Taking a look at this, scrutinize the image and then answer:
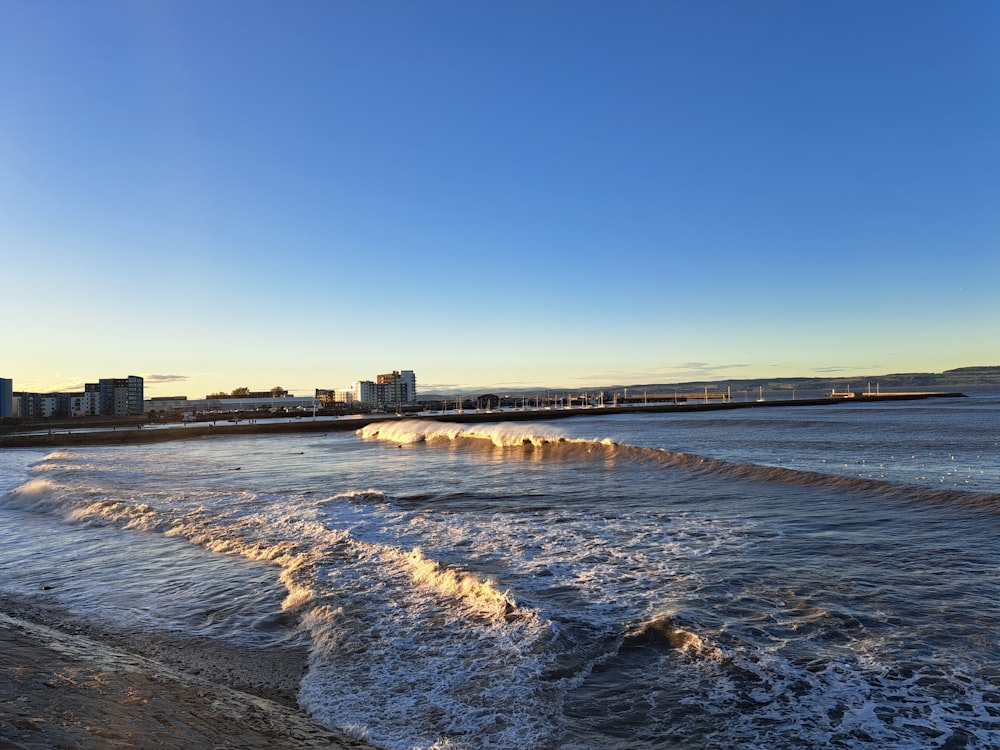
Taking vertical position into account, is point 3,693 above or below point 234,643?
above

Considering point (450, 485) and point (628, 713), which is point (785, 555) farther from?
point (450, 485)

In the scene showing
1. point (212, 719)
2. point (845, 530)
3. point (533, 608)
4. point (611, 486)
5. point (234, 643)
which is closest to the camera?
point (212, 719)

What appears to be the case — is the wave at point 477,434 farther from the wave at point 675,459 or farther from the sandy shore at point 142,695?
the sandy shore at point 142,695

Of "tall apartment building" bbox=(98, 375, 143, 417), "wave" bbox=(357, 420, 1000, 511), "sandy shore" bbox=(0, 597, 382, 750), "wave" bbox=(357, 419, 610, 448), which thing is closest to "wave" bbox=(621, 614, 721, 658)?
"sandy shore" bbox=(0, 597, 382, 750)

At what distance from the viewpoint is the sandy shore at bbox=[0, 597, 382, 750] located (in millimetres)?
3865

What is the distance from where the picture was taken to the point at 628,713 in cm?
466

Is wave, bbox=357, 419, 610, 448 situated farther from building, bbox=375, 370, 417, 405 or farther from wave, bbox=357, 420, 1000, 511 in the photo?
building, bbox=375, 370, 417, 405

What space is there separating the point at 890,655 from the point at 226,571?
871cm

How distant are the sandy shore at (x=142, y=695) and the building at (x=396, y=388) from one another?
550ft

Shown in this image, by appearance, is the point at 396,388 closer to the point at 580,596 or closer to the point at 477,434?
the point at 477,434

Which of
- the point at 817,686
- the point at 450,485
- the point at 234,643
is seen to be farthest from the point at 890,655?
the point at 450,485

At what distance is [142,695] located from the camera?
463 cm

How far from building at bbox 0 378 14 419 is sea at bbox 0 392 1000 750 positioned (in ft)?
464

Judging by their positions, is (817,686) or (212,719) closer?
(212,719)
